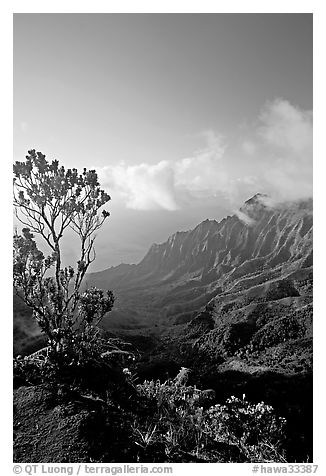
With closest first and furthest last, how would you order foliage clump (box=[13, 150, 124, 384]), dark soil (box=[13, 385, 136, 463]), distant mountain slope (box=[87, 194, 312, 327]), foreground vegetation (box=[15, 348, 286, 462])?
dark soil (box=[13, 385, 136, 463]) → foreground vegetation (box=[15, 348, 286, 462]) → foliage clump (box=[13, 150, 124, 384]) → distant mountain slope (box=[87, 194, 312, 327])

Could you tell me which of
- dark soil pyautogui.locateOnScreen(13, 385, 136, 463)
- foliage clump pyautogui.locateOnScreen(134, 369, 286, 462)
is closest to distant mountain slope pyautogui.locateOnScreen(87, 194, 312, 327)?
foliage clump pyautogui.locateOnScreen(134, 369, 286, 462)

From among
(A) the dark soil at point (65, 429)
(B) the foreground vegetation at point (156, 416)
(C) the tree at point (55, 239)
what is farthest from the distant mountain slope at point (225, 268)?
(A) the dark soil at point (65, 429)

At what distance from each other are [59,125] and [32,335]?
729 centimetres

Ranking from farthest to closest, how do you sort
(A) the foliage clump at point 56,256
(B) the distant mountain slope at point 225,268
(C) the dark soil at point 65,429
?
(B) the distant mountain slope at point 225,268
(A) the foliage clump at point 56,256
(C) the dark soil at point 65,429

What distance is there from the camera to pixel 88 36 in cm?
428

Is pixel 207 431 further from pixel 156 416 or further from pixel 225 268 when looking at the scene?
pixel 225 268

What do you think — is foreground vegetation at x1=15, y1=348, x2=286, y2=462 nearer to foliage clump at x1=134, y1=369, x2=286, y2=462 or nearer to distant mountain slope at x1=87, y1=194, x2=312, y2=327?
foliage clump at x1=134, y1=369, x2=286, y2=462

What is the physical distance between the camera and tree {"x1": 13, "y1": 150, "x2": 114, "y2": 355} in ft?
14.8

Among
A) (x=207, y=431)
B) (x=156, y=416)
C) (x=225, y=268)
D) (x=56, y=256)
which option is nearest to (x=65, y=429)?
(x=156, y=416)

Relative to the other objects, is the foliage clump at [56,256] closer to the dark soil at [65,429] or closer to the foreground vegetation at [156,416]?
the foreground vegetation at [156,416]

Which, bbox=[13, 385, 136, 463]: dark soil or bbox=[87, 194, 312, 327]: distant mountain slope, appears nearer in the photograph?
bbox=[13, 385, 136, 463]: dark soil

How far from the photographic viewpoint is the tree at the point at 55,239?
14.8ft

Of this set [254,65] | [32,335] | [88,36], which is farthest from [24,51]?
[32,335]
